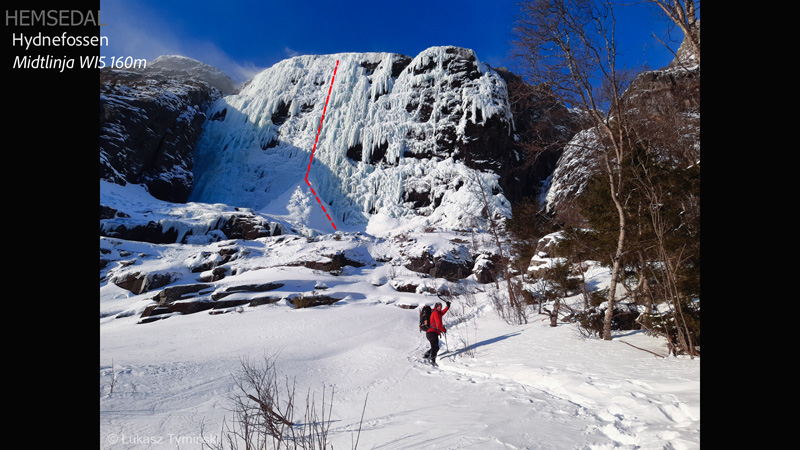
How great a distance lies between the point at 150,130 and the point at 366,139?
20112 millimetres

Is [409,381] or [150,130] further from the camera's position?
[150,130]

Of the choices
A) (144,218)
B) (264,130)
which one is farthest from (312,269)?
(264,130)

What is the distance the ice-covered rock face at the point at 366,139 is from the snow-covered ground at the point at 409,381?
67.9 ft

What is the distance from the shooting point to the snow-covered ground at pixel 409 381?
2.69 m

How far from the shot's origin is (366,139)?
34.3m

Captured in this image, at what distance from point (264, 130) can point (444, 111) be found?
19367 millimetres

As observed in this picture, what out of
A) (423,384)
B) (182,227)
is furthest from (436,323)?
(182,227)

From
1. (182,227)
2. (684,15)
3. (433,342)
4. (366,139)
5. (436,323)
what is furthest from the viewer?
(366,139)

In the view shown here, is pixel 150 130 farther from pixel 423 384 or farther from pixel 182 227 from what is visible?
A: pixel 423 384

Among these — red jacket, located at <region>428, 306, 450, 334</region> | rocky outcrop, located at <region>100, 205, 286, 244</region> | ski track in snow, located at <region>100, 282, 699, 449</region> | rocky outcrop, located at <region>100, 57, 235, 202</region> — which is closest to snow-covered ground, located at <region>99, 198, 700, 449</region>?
ski track in snow, located at <region>100, 282, 699, 449</region>

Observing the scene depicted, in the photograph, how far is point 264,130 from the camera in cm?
3762

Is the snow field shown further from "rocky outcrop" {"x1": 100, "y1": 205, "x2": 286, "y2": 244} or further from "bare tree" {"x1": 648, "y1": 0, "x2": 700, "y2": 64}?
"rocky outcrop" {"x1": 100, "y1": 205, "x2": 286, "y2": 244}

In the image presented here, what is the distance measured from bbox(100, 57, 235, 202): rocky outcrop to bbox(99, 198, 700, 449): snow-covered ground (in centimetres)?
2634

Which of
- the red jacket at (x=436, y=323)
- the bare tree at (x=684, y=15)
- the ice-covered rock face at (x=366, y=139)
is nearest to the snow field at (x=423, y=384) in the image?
the red jacket at (x=436, y=323)
